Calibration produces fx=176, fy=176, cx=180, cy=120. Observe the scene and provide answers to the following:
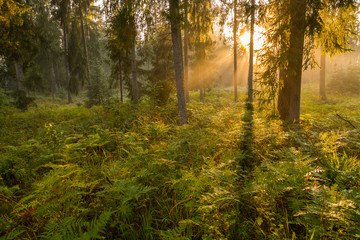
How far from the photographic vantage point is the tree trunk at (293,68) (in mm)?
5012

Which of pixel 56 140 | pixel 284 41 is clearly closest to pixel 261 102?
pixel 284 41

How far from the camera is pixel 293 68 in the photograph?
17.2 feet

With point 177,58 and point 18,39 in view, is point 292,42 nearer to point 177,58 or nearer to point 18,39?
point 177,58

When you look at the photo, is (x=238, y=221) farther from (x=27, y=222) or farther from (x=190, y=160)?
(x=27, y=222)

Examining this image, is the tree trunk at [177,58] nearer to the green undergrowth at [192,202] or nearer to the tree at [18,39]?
the green undergrowth at [192,202]

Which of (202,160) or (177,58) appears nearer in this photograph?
(202,160)

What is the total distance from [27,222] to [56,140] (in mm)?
2776

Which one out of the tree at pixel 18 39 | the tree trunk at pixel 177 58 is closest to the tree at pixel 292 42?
the tree trunk at pixel 177 58

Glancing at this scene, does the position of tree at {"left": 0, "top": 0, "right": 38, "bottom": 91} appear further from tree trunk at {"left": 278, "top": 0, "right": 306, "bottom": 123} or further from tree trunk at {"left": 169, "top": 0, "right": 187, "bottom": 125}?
tree trunk at {"left": 278, "top": 0, "right": 306, "bottom": 123}

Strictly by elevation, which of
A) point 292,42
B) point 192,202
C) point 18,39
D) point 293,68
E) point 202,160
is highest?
point 18,39

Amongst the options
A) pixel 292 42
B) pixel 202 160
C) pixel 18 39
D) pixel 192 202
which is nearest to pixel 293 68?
pixel 292 42

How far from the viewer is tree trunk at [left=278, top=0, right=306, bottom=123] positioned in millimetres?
5012

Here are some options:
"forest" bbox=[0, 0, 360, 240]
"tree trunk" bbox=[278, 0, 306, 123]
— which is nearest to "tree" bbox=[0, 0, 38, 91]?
"forest" bbox=[0, 0, 360, 240]

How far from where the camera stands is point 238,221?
2.02m
